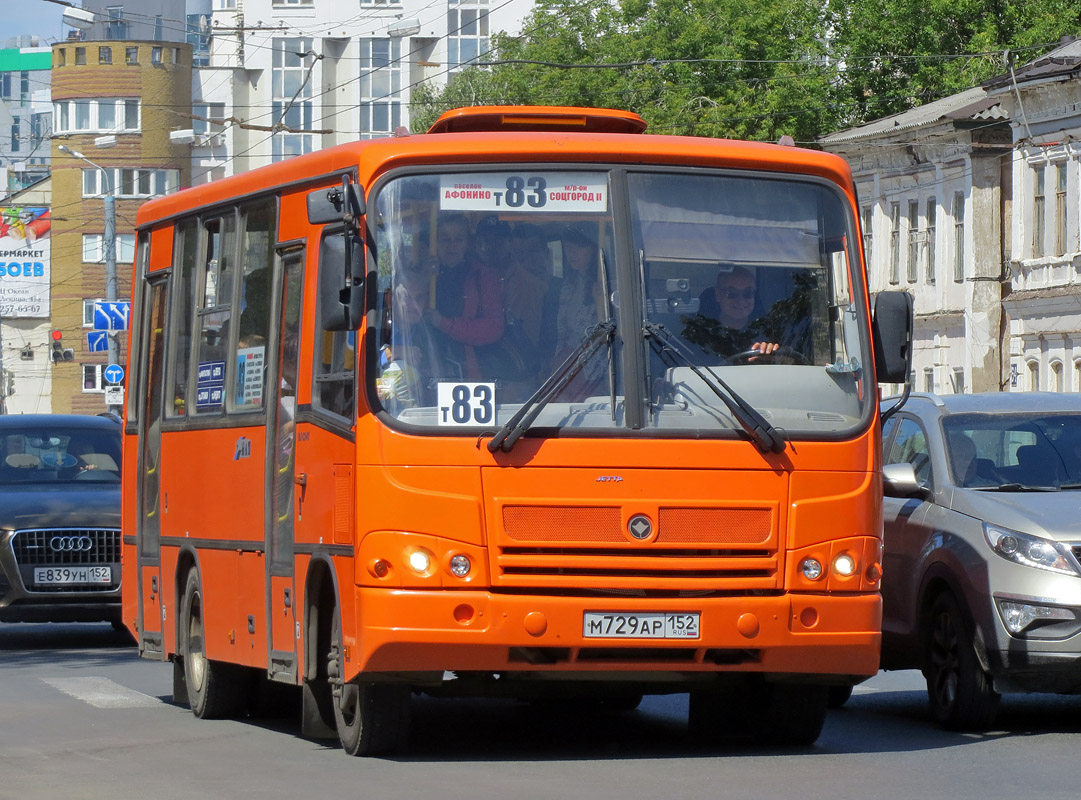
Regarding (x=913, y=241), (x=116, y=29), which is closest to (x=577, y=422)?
(x=913, y=241)

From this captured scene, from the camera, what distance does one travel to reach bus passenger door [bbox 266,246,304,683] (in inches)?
439

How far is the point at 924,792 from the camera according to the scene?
9438 mm

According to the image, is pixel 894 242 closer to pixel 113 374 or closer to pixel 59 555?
pixel 113 374

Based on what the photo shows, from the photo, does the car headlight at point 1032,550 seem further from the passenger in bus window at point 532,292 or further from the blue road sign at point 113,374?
the blue road sign at point 113,374

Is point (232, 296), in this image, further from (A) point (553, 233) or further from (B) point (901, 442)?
(B) point (901, 442)

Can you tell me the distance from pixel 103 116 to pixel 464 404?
95.9 metres

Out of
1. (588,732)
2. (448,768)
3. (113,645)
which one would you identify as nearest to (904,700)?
(588,732)

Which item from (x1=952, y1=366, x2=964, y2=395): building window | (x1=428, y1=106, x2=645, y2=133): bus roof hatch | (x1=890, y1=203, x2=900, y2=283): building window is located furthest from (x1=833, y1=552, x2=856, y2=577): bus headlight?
(x1=890, y1=203, x2=900, y2=283): building window

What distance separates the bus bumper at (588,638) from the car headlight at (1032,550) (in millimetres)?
1545

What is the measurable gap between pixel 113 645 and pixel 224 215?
7963 mm

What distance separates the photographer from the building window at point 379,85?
354 ft

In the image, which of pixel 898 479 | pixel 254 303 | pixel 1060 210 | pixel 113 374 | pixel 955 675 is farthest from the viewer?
pixel 1060 210

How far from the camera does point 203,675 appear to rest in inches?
514

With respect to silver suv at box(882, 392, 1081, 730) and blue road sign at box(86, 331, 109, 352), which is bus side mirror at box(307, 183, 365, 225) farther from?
blue road sign at box(86, 331, 109, 352)
